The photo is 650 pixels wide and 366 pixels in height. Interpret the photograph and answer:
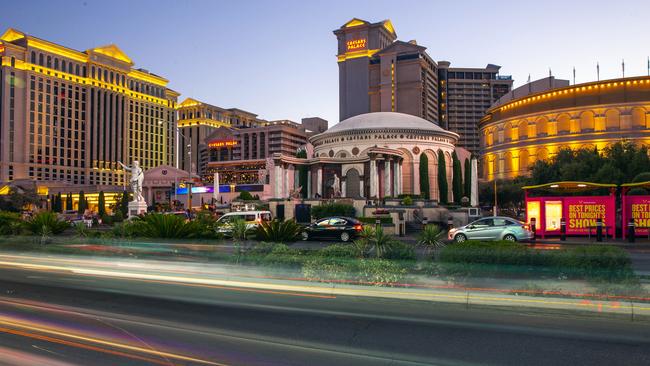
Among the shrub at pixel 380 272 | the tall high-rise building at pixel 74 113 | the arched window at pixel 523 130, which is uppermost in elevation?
the tall high-rise building at pixel 74 113

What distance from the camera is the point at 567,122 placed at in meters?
82.9

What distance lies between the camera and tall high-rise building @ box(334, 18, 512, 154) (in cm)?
15388

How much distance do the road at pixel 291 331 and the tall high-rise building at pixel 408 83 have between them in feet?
480

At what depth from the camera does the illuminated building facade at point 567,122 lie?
7819cm

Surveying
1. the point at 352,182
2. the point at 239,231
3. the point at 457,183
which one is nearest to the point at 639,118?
the point at 457,183

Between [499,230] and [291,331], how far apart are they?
63.0 feet

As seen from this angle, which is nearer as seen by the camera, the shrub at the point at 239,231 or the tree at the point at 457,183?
the shrub at the point at 239,231

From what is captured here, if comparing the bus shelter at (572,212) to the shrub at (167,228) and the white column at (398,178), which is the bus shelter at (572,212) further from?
→ the white column at (398,178)

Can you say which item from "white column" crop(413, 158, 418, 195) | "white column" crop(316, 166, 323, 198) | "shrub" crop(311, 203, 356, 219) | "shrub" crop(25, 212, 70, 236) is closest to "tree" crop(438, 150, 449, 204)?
"white column" crop(413, 158, 418, 195)

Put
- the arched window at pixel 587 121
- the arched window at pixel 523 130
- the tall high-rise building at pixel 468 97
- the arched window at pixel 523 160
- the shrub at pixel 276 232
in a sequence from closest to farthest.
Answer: the shrub at pixel 276 232 < the arched window at pixel 587 121 < the arched window at pixel 523 160 < the arched window at pixel 523 130 < the tall high-rise building at pixel 468 97

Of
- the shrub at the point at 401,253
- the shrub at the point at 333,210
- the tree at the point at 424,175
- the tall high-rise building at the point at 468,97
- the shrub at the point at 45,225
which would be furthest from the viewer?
the tall high-rise building at the point at 468,97

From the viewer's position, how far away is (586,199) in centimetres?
2898

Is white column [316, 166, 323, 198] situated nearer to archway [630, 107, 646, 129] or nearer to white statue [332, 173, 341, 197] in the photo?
white statue [332, 173, 341, 197]

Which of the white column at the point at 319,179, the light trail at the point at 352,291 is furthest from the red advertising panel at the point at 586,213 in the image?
the white column at the point at 319,179
